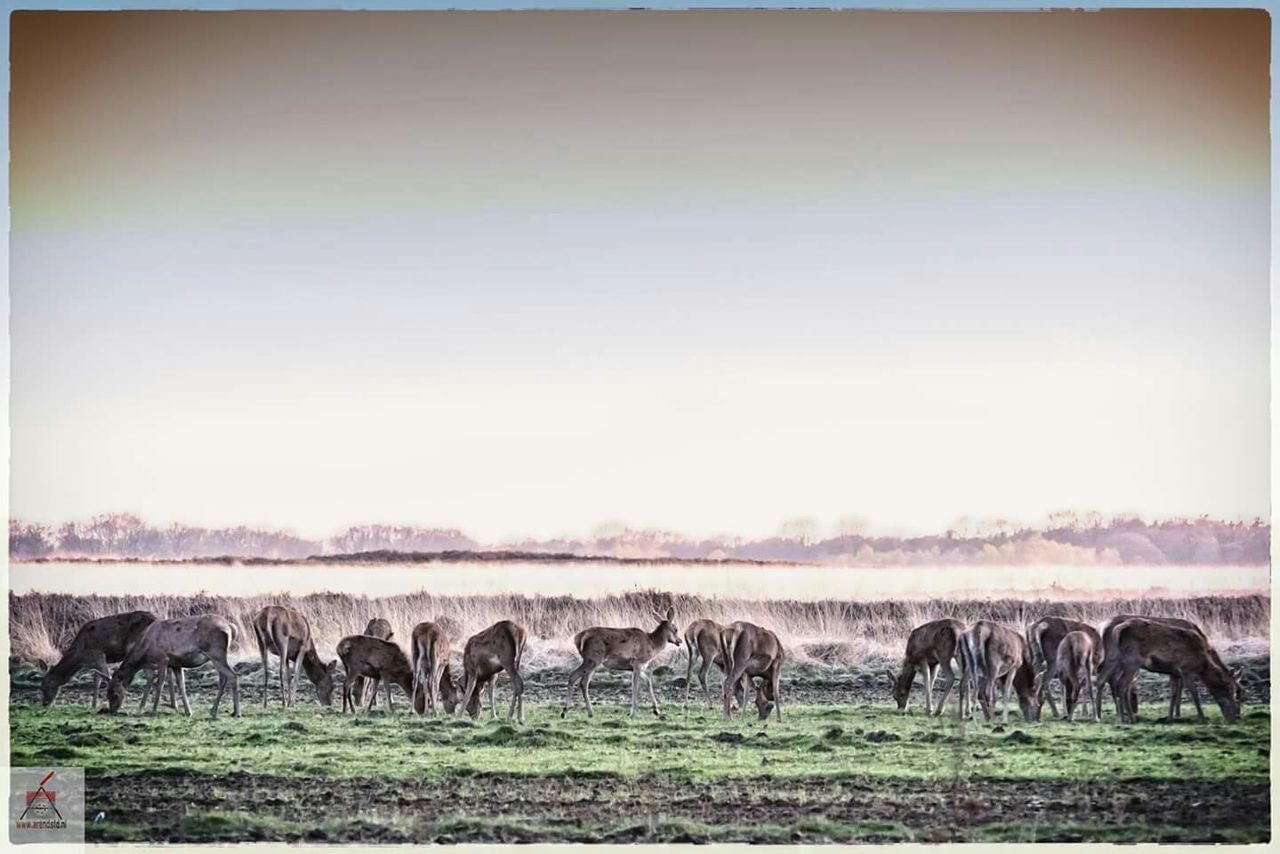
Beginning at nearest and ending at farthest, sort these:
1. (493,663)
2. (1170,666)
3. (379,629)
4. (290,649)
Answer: (1170,666)
(493,663)
(290,649)
(379,629)

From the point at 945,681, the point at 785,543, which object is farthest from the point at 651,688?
the point at 945,681

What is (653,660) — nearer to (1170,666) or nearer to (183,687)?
(183,687)

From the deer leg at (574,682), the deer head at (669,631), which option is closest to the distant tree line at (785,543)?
the deer head at (669,631)

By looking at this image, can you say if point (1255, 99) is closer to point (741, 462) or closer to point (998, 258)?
point (998, 258)

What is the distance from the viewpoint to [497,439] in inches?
555

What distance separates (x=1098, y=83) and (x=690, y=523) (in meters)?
4.17

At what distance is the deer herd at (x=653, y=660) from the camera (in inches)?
540

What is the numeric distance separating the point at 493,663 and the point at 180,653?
219 cm

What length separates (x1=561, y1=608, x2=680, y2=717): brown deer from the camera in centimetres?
1380

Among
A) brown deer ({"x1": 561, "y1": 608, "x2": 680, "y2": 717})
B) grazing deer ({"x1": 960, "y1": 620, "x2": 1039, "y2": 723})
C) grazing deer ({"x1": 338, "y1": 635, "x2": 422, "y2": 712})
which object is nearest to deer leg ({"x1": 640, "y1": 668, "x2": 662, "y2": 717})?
brown deer ({"x1": 561, "y1": 608, "x2": 680, "y2": 717})

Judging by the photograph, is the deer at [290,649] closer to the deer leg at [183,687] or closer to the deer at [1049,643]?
the deer leg at [183,687]

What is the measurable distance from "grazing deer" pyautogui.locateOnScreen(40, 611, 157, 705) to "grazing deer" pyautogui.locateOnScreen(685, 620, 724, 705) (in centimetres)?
363

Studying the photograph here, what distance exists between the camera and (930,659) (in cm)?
1380

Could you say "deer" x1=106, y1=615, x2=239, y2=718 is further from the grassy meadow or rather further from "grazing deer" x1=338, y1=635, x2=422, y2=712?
"grazing deer" x1=338, y1=635, x2=422, y2=712
